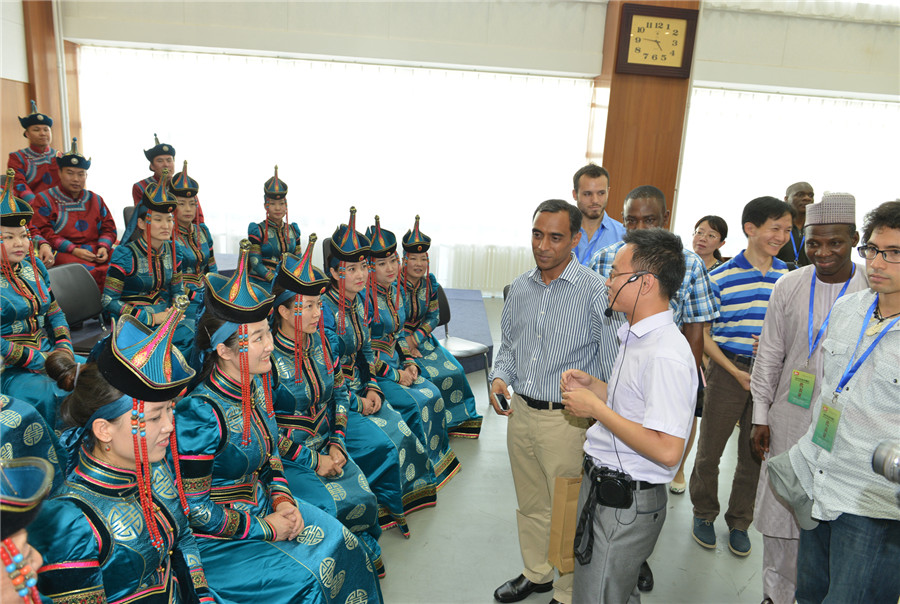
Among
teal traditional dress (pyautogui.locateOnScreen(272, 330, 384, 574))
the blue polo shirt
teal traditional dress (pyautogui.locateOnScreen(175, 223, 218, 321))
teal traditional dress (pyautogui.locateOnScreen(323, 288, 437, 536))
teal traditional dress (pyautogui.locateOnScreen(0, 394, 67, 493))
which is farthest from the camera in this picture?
teal traditional dress (pyautogui.locateOnScreen(175, 223, 218, 321))

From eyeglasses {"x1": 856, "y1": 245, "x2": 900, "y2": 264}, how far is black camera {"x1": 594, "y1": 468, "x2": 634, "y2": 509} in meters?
0.89

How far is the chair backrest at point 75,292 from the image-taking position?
3863 millimetres

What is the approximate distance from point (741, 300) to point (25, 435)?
3113 mm

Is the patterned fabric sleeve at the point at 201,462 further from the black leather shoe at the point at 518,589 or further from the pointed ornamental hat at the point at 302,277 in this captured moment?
the black leather shoe at the point at 518,589

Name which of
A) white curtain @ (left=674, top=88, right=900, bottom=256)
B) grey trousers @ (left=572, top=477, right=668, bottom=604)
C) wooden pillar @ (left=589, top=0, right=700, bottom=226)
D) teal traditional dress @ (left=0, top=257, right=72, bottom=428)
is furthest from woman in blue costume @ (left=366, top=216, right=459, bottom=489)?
white curtain @ (left=674, top=88, right=900, bottom=256)

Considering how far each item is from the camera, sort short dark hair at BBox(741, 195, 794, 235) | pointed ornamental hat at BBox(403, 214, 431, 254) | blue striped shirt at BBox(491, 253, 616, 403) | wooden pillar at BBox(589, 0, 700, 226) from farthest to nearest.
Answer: wooden pillar at BBox(589, 0, 700, 226) < pointed ornamental hat at BBox(403, 214, 431, 254) < short dark hair at BBox(741, 195, 794, 235) < blue striped shirt at BBox(491, 253, 616, 403)

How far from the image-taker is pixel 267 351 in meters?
2.06

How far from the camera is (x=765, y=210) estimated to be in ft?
9.21

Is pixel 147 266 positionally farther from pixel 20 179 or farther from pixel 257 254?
pixel 20 179

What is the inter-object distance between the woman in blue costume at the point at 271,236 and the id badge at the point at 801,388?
4.34 m

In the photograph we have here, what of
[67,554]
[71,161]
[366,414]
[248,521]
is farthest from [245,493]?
[71,161]

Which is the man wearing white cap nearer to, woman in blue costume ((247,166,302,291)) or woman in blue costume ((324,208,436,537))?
woman in blue costume ((324,208,436,537))

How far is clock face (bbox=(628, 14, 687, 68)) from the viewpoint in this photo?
6.09 metres

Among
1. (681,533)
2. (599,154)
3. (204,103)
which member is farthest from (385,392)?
(204,103)
